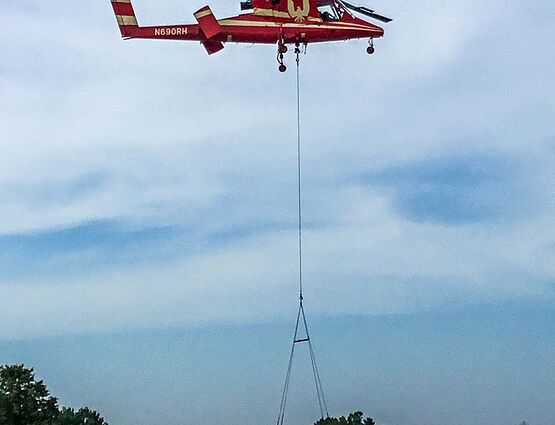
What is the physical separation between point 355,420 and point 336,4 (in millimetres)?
21657

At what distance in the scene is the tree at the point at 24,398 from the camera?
48938mm

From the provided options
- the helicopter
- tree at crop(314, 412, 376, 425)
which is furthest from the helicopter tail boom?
tree at crop(314, 412, 376, 425)

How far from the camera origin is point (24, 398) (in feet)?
163

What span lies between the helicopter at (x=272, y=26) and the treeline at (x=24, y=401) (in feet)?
75.9

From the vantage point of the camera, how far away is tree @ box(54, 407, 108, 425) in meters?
50.8

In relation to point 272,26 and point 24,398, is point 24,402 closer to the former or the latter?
point 24,398

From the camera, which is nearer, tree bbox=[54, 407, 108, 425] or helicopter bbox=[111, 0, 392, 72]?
helicopter bbox=[111, 0, 392, 72]

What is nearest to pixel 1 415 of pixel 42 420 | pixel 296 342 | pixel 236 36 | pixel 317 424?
pixel 42 420

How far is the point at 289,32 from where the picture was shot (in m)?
34.5

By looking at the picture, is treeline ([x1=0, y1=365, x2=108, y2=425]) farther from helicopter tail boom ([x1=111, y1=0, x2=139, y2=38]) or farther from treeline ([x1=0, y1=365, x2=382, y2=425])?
helicopter tail boom ([x1=111, y1=0, x2=139, y2=38])

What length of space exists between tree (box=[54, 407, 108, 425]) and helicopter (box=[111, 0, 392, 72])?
25.0 m

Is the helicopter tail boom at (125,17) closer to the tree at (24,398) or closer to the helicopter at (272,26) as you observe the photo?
the helicopter at (272,26)

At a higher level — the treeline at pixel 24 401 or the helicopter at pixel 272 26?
the helicopter at pixel 272 26

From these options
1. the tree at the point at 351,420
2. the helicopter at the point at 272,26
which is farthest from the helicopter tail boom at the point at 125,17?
the tree at the point at 351,420
